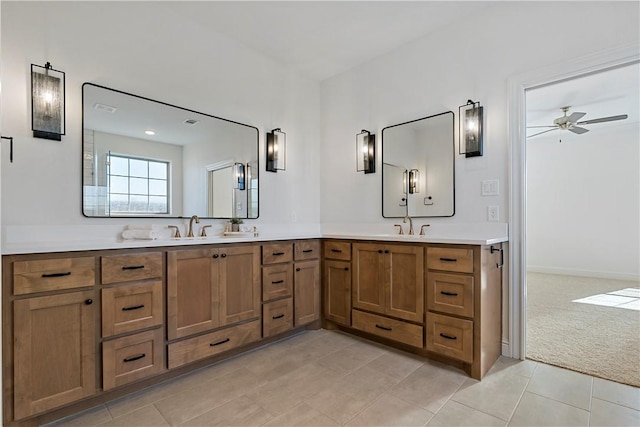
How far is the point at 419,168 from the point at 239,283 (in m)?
1.87

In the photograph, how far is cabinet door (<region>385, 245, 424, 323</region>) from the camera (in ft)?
8.30

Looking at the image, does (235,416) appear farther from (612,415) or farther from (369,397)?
(612,415)

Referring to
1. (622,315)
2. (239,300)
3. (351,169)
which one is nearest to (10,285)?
(239,300)

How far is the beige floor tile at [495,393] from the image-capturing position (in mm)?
1905

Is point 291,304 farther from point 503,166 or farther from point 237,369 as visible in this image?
point 503,166

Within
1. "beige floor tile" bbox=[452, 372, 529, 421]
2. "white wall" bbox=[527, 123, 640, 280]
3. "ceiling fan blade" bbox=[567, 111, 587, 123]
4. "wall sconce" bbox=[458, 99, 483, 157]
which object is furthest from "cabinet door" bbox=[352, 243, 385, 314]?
"white wall" bbox=[527, 123, 640, 280]

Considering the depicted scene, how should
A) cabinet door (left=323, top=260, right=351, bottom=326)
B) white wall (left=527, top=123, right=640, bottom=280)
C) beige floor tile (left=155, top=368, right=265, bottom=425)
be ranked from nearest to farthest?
beige floor tile (left=155, top=368, right=265, bottom=425) < cabinet door (left=323, top=260, right=351, bottom=326) < white wall (left=527, top=123, right=640, bottom=280)

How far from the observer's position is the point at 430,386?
2.17 meters

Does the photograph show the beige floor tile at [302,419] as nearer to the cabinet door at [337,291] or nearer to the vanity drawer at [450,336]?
the vanity drawer at [450,336]

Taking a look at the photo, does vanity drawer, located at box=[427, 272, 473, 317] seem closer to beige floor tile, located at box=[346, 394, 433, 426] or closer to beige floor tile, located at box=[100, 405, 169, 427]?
beige floor tile, located at box=[346, 394, 433, 426]

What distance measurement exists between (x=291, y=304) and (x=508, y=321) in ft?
5.70

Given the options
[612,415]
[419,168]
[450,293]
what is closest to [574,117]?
[419,168]

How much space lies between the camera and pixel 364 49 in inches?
130

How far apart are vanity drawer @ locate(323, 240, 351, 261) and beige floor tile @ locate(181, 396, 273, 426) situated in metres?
1.44
